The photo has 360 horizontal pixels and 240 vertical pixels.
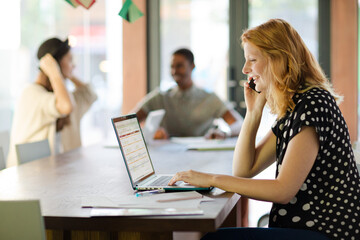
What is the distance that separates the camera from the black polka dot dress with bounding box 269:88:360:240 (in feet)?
5.46

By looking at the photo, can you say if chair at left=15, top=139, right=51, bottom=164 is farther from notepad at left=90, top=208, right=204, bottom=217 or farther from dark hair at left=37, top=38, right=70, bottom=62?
notepad at left=90, top=208, right=204, bottom=217

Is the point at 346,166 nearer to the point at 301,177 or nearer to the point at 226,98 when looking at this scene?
the point at 301,177

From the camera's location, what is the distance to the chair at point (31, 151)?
2.91 meters

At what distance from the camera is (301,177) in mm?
1605

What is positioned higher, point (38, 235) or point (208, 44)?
point (208, 44)

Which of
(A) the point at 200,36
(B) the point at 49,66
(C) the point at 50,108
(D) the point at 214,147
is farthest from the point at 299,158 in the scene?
(A) the point at 200,36

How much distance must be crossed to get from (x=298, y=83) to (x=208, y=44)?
3.88 metres

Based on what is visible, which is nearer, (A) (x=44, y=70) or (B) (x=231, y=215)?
(B) (x=231, y=215)

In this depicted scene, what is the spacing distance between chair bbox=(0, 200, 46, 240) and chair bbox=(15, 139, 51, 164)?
1654 millimetres

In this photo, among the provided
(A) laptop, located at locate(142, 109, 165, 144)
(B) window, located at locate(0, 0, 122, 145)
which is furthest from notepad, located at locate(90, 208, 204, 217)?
(B) window, located at locate(0, 0, 122, 145)

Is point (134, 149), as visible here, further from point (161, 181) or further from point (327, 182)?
point (327, 182)

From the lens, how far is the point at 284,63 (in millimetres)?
1765

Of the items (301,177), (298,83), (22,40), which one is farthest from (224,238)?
(22,40)

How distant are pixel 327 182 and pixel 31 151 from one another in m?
1.93
